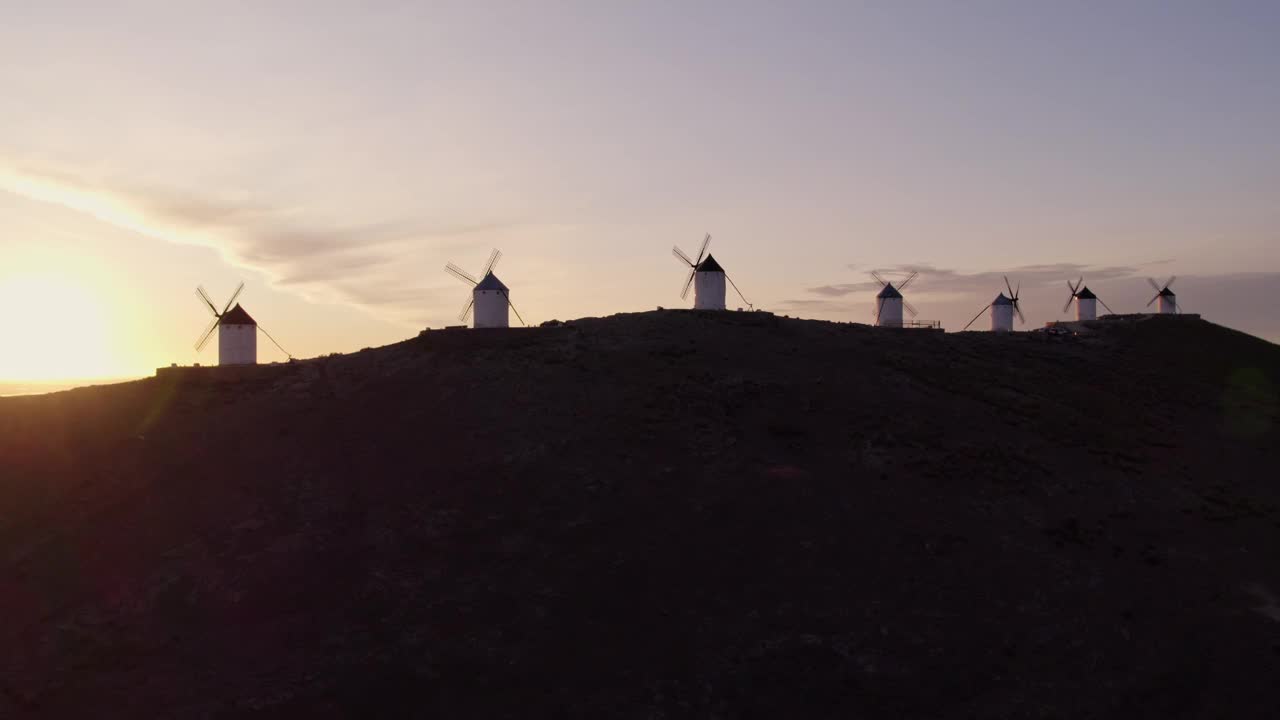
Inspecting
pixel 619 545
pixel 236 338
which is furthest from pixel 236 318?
pixel 619 545

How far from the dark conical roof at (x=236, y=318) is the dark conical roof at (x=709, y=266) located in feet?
112

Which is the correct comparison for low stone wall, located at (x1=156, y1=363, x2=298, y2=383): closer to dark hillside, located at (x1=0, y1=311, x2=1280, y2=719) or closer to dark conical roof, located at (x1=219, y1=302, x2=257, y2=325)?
dark hillside, located at (x1=0, y1=311, x2=1280, y2=719)

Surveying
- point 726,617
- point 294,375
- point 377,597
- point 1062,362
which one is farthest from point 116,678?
point 1062,362

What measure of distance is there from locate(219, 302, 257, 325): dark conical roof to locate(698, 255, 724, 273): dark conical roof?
112 feet

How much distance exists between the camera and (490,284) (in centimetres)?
6231

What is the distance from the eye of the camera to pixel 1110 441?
2040 inches

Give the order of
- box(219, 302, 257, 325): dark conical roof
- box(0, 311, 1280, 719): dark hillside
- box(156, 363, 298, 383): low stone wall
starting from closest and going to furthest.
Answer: box(0, 311, 1280, 719): dark hillside, box(156, 363, 298, 383): low stone wall, box(219, 302, 257, 325): dark conical roof

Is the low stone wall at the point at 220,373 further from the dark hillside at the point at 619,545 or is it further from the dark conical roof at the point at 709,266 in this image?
the dark conical roof at the point at 709,266

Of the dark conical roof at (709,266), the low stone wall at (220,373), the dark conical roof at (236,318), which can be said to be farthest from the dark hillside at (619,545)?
the dark conical roof at (709,266)

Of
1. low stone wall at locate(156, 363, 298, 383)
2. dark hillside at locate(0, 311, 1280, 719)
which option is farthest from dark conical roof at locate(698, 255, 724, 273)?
low stone wall at locate(156, 363, 298, 383)

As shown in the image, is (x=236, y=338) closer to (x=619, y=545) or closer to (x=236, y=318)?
(x=236, y=318)

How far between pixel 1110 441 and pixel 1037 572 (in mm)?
21266

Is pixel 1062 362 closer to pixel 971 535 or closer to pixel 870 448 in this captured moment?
pixel 870 448

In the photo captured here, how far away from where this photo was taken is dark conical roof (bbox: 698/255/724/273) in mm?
70812
